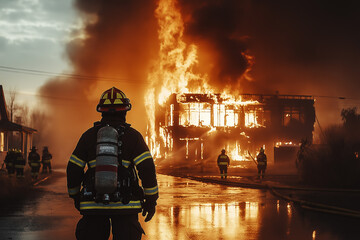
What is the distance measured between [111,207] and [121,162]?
0.39 meters

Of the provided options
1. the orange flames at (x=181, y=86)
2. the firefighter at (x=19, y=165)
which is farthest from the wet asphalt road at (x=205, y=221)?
the orange flames at (x=181, y=86)

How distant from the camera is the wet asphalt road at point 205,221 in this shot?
27.5 ft

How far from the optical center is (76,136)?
7719 cm

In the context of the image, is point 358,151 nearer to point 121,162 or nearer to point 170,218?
point 170,218

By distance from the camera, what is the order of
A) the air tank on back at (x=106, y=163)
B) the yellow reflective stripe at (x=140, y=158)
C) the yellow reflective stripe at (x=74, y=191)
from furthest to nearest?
1. the yellow reflective stripe at (x=74, y=191)
2. the yellow reflective stripe at (x=140, y=158)
3. the air tank on back at (x=106, y=163)

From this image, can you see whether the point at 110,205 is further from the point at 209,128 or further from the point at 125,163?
the point at 209,128

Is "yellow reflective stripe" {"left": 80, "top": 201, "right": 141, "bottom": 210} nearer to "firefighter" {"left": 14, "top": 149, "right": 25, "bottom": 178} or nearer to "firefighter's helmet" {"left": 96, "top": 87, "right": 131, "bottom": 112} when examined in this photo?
"firefighter's helmet" {"left": 96, "top": 87, "right": 131, "bottom": 112}

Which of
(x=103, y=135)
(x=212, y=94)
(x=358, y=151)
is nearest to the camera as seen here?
(x=103, y=135)

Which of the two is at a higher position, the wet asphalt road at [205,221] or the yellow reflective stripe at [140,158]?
the yellow reflective stripe at [140,158]

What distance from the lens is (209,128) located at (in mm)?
55094

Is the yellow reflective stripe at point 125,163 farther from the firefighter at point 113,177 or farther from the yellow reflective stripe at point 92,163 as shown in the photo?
the yellow reflective stripe at point 92,163

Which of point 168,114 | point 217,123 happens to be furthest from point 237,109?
point 168,114

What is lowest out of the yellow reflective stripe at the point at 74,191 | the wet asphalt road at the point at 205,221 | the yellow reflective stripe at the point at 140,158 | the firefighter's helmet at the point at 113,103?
the wet asphalt road at the point at 205,221

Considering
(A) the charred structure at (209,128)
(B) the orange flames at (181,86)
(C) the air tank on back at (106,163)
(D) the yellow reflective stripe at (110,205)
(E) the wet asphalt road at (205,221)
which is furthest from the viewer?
(A) the charred structure at (209,128)
